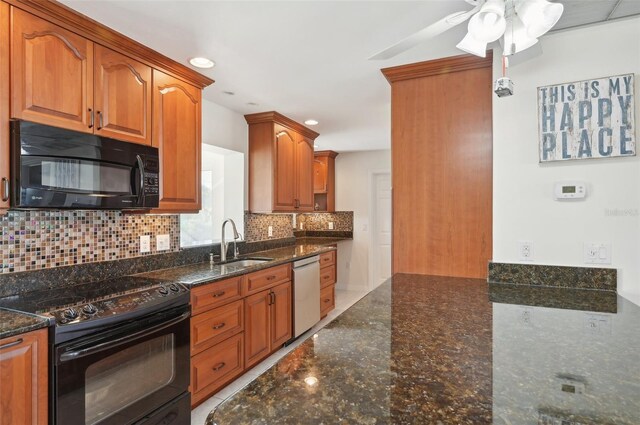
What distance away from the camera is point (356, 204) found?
5.68 m

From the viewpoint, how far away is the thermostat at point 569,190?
1.69m

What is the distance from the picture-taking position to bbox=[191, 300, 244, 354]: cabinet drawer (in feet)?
7.16

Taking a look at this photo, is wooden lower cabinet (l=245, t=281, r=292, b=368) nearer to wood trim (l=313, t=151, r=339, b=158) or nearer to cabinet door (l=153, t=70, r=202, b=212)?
cabinet door (l=153, t=70, r=202, b=212)

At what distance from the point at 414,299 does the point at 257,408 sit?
3.34 ft

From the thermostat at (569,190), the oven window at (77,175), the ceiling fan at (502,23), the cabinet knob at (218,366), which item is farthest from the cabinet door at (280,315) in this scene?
the ceiling fan at (502,23)

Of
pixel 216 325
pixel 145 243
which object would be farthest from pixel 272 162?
pixel 216 325

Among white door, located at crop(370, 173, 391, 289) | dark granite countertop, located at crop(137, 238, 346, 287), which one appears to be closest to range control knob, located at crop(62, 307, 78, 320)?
dark granite countertop, located at crop(137, 238, 346, 287)

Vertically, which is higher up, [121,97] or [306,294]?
[121,97]

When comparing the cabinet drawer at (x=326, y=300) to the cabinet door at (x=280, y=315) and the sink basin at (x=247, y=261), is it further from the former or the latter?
the sink basin at (x=247, y=261)

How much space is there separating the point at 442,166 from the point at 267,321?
187cm

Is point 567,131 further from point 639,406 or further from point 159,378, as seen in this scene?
point 159,378

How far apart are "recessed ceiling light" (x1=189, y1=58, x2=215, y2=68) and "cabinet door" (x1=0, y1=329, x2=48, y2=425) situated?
67.7 inches

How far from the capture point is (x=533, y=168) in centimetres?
181

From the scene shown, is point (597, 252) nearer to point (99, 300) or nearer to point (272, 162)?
point (99, 300)
